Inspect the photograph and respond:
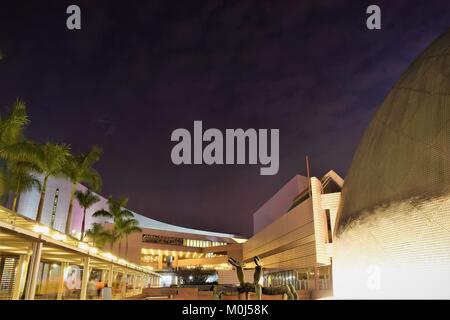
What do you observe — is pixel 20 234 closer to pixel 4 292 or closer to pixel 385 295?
pixel 385 295

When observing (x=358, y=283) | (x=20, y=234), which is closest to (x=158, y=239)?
(x=20, y=234)

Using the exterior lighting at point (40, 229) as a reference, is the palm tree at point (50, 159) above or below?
above

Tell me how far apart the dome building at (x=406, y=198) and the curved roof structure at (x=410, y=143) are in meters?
0.02

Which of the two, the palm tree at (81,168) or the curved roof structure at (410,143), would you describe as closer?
the curved roof structure at (410,143)

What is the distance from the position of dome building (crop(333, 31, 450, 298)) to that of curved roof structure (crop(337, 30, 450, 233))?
2cm

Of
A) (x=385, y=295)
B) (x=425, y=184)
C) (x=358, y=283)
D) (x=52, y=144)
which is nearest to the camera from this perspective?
(x=425, y=184)

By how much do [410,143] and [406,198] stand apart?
4.88 feet

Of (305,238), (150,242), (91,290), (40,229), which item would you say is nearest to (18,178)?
(91,290)

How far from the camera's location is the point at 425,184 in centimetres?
843

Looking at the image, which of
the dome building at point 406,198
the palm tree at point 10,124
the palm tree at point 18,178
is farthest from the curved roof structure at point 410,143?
the palm tree at point 18,178

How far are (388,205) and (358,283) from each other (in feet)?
8.94

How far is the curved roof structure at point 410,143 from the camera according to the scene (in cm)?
845

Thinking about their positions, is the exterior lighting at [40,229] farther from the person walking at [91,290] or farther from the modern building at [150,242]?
the modern building at [150,242]

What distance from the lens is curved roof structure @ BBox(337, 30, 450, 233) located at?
332 inches
